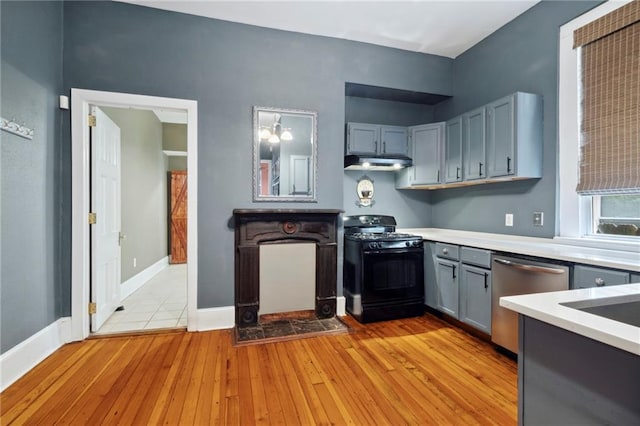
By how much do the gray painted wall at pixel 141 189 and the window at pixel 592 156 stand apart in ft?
15.5

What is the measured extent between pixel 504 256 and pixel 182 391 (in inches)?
103

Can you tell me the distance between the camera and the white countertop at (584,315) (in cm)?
67

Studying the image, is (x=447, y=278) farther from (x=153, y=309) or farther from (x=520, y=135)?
(x=153, y=309)

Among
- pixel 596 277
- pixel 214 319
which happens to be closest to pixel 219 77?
pixel 214 319

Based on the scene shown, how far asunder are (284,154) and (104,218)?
192cm

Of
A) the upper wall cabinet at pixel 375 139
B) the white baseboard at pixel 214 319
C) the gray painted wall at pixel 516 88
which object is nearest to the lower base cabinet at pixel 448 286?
the gray painted wall at pixel 516 88

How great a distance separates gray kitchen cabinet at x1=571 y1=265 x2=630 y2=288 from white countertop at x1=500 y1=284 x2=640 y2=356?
0.87m

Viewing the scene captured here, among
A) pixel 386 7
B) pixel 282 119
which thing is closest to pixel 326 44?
pixel 386 7

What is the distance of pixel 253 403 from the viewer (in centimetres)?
188

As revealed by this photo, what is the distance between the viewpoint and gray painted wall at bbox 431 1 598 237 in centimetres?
272

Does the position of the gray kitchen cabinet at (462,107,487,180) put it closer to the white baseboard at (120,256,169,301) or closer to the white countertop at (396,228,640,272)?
the white countertop at (396,228,640,272)

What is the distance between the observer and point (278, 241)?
3168 millimetres

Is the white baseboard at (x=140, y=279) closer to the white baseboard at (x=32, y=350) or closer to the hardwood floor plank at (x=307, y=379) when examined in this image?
the white baseboard at (x=32, y=350)

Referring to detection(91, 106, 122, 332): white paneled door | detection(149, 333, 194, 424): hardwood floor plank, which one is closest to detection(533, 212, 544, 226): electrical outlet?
detection(149, 333, 194, 424): hardwood floor plank
